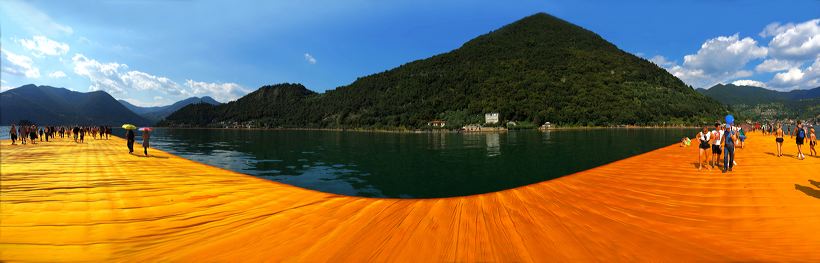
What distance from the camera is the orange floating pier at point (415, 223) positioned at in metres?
5.17

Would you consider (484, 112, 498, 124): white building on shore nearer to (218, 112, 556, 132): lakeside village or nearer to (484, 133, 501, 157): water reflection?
(218, 112, 556, 132): lakeside village

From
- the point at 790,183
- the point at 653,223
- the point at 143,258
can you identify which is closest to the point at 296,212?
the point at 143,258

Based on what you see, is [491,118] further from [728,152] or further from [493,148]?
[728,152]

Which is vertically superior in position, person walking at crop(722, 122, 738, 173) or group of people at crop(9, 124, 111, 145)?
group of people at crop(9, 124, 111, 145)

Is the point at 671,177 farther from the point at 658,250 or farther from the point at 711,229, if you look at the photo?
the point at 658,250

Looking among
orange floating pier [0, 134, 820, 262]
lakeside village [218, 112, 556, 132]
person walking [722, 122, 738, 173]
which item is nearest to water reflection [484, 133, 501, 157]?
person walking [722, 122, 738, 173]

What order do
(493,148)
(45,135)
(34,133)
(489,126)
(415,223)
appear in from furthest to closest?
1. (489,126)
2. (493,148)
3. (45,135)
4. (34,133)
5. (415,223)

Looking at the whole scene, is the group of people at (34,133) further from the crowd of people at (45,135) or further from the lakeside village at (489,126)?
the lakeside village at (489,126)

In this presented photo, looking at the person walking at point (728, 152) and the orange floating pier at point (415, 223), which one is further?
the person walking at point (728, 152)

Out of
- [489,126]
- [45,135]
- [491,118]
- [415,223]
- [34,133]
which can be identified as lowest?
[415,223]

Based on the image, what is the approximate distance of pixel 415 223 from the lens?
6809 millimetres

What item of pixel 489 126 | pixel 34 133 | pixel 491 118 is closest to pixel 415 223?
pixel 34 133

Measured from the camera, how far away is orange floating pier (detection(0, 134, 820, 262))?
5.17 m

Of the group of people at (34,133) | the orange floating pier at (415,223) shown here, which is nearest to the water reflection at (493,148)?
the orange floating pier at (415,223)
